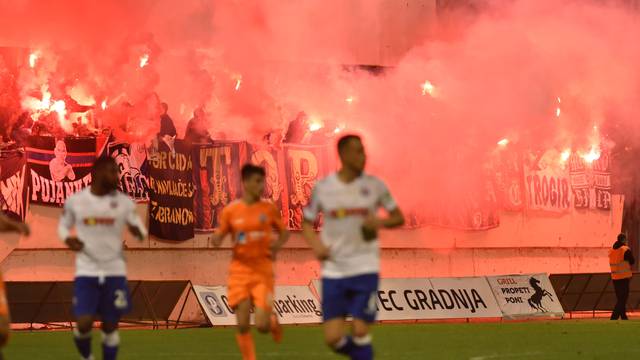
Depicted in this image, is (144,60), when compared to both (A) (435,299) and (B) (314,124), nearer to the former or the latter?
(B) (314,124)

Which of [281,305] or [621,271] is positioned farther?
[621,271]

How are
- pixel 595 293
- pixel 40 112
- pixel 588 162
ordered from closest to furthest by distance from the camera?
pixel 40 112 < pixel 595 293 < pixel 588 162

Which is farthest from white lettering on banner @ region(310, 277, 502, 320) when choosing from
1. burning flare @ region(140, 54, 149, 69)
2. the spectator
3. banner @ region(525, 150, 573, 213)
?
Answer: burning flare @ region(140, 54, 149, 69)

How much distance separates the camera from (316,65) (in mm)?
35062

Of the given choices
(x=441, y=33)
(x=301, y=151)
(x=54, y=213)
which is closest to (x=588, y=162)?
(x=441, y=33)

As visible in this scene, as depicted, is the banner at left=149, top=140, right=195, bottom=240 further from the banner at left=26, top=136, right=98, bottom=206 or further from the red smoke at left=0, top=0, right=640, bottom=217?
the banner at left=26, top=136, right=98, bottom=206

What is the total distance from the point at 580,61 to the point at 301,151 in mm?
8281

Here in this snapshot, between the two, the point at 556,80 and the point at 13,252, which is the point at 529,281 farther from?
the point at 13,252

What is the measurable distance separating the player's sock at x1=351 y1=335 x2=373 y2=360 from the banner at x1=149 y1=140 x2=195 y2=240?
21.7m

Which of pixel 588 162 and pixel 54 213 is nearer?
pixel 54 213

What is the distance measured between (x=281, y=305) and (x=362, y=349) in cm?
1967

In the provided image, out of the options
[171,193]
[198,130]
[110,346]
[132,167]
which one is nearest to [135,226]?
[110,346]

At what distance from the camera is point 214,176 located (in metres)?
33.9

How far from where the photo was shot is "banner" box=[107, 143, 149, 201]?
105 ft
